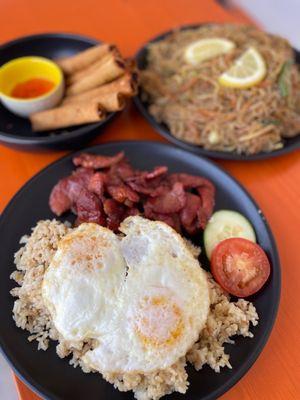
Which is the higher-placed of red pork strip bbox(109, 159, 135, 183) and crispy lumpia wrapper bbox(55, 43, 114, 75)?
crispy lumpia wrapper bbox(55, 43, 114, 75)

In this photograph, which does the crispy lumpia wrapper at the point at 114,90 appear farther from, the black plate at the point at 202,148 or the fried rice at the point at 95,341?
the fried rice at the point at 95,341

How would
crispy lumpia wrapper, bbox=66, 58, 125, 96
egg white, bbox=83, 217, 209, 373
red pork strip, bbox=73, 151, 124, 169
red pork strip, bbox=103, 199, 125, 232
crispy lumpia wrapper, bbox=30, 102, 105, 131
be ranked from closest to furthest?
egg white, bbox=83, 217, 209, 373 → red pork strip, bbox=103, 199, 125, 232 → red pork strip, bbox=73, 151, 124, 169 → crispy lumpia wrapper, bbox=30, 102, 105, 131 → crispy lumpia wrapper, bbox=66, 58, 125, 96

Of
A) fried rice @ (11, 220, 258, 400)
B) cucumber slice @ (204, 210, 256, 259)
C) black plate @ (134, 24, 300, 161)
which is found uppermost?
black plate @ (134, 24, 300, 161)

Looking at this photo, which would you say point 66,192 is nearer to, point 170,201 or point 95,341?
point 170,201

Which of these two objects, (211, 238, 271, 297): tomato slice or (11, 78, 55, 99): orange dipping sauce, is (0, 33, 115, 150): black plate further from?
(211, 238, 271, 297): tomato slice

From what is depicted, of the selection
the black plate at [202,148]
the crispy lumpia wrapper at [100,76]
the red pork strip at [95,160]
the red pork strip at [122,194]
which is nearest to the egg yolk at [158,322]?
the red pork strip at [122,194]

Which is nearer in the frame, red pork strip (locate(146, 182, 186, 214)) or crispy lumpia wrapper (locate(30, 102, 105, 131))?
red pork strip (locate(146, 182, 186, 214))

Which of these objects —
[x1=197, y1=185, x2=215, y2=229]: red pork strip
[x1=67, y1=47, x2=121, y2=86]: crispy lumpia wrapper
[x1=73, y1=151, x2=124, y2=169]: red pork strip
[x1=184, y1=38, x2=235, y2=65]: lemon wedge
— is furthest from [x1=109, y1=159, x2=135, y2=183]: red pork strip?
[x1=184, y1=38, x2=235, y2=65]: lemon wedge
